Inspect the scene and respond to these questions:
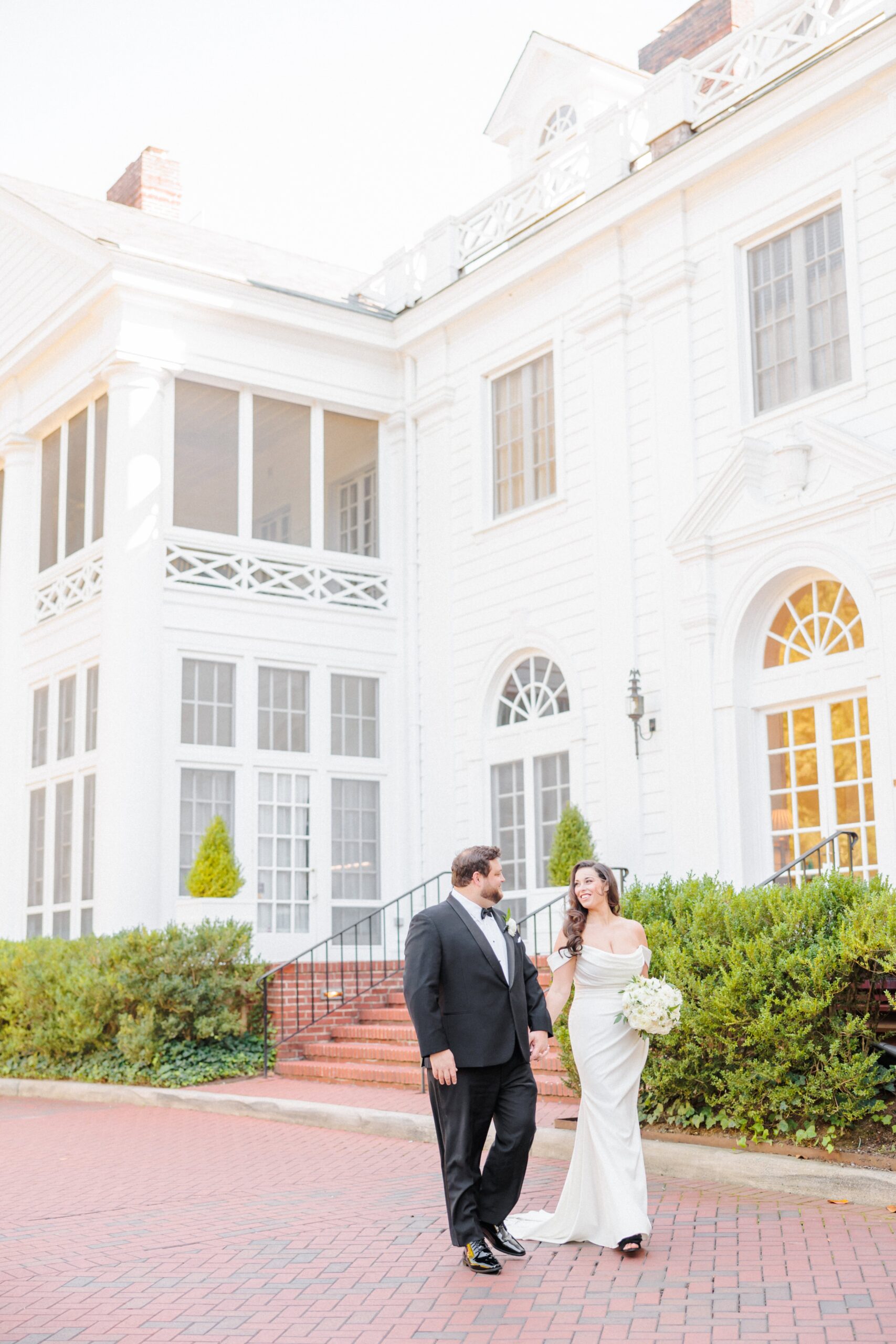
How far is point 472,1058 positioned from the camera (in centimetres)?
577

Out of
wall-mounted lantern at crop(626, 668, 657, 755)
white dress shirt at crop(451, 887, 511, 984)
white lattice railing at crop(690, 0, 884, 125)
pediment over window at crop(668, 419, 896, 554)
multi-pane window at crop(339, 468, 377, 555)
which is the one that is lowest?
white dress shirt at crop(451, 887, 511, 984)

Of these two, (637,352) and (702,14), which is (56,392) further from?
(702,14)

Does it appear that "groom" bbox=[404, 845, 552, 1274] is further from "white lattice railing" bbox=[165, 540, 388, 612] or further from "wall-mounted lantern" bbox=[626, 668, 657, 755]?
"white lattice railing" bbox=[165, 540, 388, 612]

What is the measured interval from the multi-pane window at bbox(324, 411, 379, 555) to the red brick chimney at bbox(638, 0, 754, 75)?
5.90 m

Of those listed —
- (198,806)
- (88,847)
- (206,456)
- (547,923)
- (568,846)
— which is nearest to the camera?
(568,846)

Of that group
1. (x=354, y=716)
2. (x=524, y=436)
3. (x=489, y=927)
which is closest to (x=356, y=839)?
(x=354, y=716)

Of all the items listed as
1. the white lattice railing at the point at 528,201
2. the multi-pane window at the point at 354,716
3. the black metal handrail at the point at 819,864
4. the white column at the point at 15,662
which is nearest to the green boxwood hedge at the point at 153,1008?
the multi-pane window at the point at 354,716

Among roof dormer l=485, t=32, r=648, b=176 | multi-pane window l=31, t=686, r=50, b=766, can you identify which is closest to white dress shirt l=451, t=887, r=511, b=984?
multi-pane window l=31, t=686, r=50, b=766

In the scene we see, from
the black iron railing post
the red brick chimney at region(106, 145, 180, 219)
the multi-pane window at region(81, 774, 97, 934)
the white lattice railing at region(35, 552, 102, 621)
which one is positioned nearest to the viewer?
the black iron railing post

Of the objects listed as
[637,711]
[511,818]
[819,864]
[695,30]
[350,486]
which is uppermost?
[695,30]

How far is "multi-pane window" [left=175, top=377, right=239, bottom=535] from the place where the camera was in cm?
1633

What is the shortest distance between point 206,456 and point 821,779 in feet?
27.0

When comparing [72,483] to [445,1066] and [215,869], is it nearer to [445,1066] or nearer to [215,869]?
[215,869]

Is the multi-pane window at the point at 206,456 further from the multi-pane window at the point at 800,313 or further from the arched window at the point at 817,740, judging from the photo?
the arched window at the point at 817,740
